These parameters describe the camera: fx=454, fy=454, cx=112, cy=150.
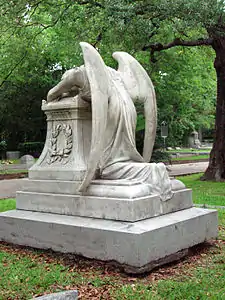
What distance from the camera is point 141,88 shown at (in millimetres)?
6992

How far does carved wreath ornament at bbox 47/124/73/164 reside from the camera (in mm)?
6602

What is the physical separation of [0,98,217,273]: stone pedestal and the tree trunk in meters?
9.37

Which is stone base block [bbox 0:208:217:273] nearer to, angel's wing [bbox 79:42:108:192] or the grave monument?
the grave monument

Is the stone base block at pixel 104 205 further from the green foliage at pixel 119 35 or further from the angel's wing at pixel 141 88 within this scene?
the green foliage at pixel 119 35

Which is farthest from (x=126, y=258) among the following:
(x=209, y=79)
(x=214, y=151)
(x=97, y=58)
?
(x=209, y=79)

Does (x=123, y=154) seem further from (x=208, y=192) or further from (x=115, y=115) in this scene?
(x=208, y=192)

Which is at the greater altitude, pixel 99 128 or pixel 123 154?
pixel 99 128

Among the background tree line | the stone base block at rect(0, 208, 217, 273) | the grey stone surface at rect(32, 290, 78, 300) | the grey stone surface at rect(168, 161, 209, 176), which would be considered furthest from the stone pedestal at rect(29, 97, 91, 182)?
the grey stone surface at rect(168, 161, 209, 176)

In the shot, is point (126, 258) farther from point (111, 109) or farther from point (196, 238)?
point (111, 109)

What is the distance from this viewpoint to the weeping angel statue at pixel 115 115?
593cm

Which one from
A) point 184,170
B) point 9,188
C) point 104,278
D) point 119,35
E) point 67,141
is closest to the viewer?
point 104,278

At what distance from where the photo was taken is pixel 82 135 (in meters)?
6.55

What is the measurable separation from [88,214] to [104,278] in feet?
3.59

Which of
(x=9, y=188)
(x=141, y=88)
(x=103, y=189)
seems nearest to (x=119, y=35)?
(x=9, y=188)
